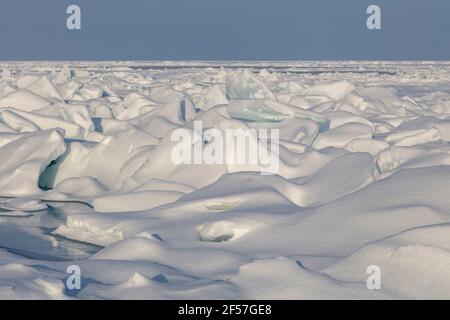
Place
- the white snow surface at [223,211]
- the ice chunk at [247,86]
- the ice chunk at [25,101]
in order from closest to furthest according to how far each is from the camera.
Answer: the white snow surface at [223,211]
the ice chunk at [25,101]
the ice chunk at [247,86]

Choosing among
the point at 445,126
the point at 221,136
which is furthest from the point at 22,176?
the point at 445,126

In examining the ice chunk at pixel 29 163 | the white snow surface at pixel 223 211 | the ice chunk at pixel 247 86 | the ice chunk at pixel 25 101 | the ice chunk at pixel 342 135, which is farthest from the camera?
the ice chunk at pixel 247 86

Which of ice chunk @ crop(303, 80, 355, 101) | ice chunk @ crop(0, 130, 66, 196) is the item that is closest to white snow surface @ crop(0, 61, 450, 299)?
ice chunk @ crop(0, 130, 66, 196)

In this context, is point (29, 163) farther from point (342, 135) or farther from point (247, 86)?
point (247, 86)

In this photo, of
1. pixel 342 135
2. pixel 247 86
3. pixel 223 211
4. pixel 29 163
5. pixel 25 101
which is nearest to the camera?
pixel 223 211

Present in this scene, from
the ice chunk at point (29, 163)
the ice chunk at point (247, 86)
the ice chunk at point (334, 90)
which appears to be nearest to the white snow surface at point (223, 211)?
the ice chunk at point (29, 163)

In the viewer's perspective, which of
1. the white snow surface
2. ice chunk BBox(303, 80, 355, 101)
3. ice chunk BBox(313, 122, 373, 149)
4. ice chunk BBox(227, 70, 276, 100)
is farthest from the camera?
ice chunk BBox(303, 80, 355, 101)

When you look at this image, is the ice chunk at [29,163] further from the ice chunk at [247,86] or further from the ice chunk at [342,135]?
the ice chunk at [247,86]

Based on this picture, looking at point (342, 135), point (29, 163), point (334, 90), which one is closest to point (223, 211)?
point (29, 163)

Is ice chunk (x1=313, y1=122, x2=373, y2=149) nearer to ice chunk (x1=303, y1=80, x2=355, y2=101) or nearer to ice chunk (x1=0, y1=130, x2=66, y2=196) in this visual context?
ice chunk (x1=0, y1=130, x2=66, y2=196)
